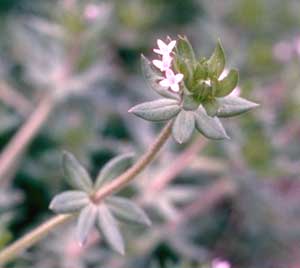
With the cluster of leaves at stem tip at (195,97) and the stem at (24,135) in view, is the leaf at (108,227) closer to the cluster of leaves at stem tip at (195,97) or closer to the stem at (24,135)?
the cluster of leaves at stem tip at (195,97)

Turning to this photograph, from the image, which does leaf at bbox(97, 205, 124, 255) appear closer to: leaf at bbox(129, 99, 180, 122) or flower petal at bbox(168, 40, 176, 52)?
leaf at bbox(129, 99, 180, 122)

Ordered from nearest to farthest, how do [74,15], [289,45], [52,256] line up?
[52,256] → [74,15] → [289,45]

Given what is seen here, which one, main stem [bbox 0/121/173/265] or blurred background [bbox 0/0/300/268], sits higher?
blurred background [bbox 0/0/300/268]

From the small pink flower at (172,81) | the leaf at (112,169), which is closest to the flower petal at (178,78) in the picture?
the small pink flower at (172,81)

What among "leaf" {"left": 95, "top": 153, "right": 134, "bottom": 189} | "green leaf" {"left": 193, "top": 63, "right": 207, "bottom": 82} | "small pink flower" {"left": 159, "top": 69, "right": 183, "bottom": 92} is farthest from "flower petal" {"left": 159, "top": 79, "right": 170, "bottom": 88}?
"leaf" {"left": 95, "top": 153, "right": 134, "bottom": 189}

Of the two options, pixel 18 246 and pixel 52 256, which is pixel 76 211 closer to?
pixel 18 246

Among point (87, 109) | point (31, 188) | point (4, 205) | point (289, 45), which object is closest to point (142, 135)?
point (87, 109)
